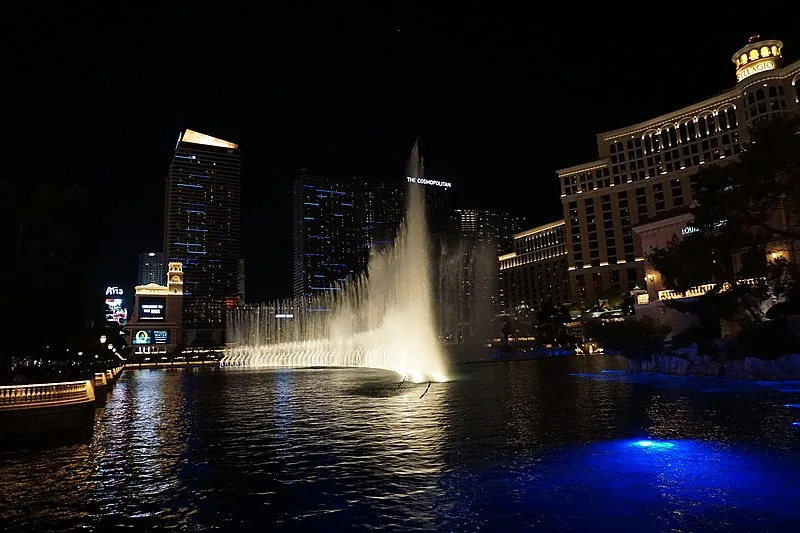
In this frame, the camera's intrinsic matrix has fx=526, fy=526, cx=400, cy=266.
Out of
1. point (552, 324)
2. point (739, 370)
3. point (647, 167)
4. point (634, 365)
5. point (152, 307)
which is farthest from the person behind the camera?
point (152, 307)

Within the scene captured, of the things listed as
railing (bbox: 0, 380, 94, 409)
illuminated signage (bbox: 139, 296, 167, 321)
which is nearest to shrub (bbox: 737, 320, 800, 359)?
railing (bbox: 0, 380, 94, 409)

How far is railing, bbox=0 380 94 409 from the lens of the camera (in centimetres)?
1602

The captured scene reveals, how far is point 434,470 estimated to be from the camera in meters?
11.1

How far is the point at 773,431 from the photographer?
14.1 metres

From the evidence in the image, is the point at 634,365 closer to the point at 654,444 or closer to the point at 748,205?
the point at 748,205

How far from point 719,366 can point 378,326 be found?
44777 millimetres

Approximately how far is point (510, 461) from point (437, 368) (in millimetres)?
33242

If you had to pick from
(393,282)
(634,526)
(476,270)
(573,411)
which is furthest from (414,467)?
(476,270)

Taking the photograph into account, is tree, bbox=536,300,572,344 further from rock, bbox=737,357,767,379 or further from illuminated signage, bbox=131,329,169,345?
illuminated signage, bbox=131,329,169,345

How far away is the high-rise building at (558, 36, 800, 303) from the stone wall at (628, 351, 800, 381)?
59.2m

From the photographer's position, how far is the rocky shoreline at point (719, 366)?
27734 mm

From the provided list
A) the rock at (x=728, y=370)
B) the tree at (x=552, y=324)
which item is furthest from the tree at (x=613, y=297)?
the rock at (x=728, y=370)

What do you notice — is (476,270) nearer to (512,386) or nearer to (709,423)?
(512,386)

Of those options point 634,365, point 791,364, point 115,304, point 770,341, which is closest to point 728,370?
point 770,341
